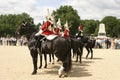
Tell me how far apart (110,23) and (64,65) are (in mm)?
104430

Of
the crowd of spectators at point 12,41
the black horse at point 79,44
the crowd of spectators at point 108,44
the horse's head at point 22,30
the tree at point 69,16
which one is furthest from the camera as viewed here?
the tree at point 69,16

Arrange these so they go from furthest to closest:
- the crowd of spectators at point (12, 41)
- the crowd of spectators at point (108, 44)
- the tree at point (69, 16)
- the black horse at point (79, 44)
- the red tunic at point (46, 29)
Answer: the tree at point (69, 16) < the crowd of spectators at point (12, 41) < the crowd of spectators at point (108, 44) < the black horse at point (79, 44) < the red tunic at point (46, 29)

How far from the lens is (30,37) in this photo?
14.7 metres

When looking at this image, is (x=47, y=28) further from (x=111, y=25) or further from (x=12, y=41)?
(x=111, y=25)

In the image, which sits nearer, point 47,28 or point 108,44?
point 47,28

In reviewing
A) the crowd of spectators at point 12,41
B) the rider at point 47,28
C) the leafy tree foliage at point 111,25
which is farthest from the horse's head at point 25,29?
the leafy tree foliage at point 111,25

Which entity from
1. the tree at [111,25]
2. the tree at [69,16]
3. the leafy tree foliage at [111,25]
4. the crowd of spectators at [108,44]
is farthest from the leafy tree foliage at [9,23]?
the crowd of spectators at [108,44]

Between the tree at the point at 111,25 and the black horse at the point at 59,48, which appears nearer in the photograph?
the black horse at the point at 59,48

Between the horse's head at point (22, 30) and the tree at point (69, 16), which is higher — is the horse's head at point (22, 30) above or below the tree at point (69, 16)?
below

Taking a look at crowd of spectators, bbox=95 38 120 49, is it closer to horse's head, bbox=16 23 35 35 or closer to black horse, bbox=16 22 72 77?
horse's head, bbox=16 23 35 35

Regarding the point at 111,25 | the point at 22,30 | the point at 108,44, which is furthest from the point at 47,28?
A: the point at 111,25

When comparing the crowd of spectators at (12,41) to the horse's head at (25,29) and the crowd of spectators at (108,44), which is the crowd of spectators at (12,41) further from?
the horse's head at (25,29)

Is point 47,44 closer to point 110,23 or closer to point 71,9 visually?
point 71,9

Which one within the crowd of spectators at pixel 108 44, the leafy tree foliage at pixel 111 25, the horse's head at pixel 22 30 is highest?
the leafy tree foliage at pixel 111 25
